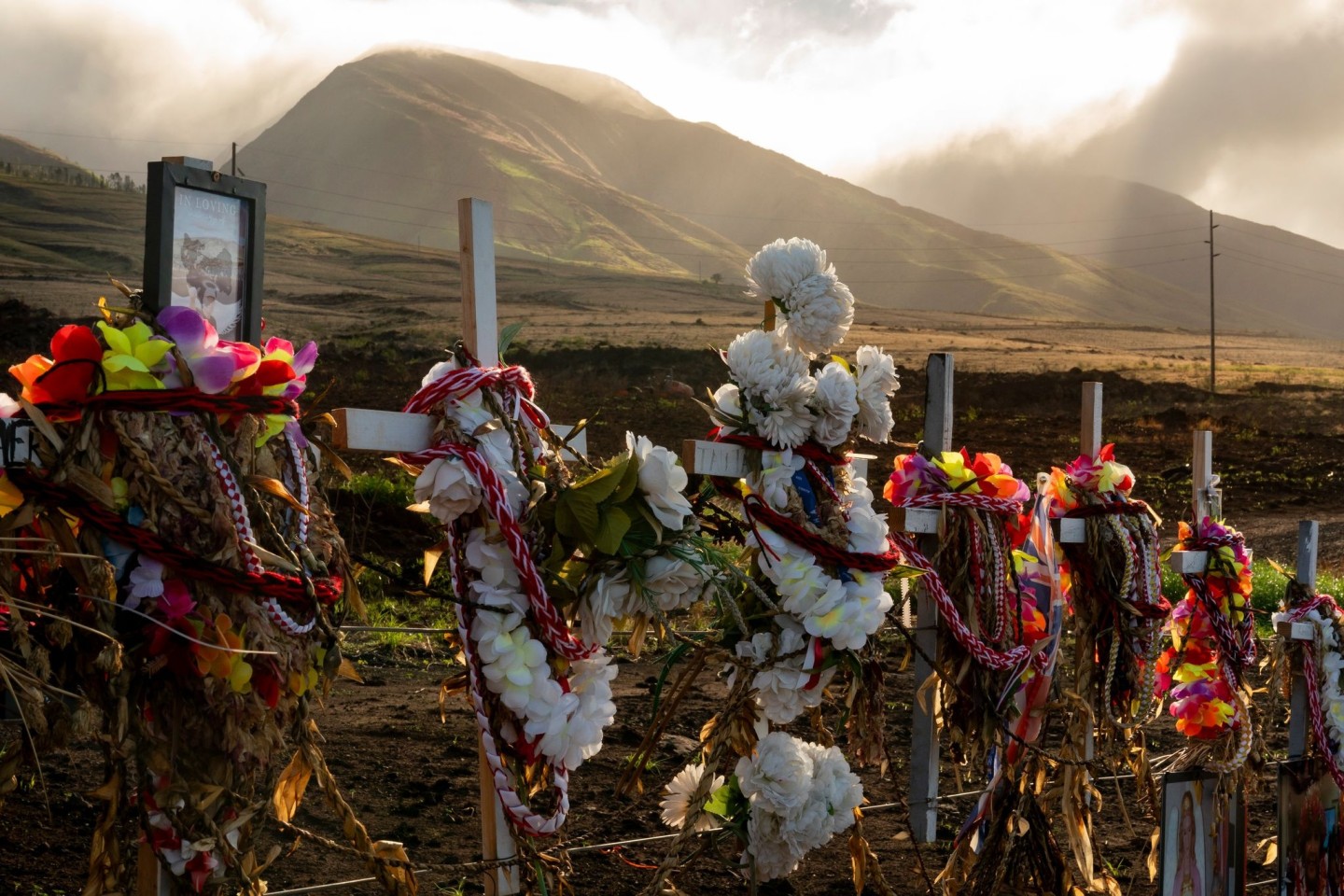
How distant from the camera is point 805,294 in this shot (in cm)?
334

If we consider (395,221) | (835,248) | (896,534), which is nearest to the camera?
(896,534)

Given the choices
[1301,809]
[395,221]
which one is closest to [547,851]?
[1301,809]

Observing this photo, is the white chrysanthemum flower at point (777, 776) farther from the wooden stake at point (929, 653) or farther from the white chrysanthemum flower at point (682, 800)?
the wooden stake at point (929, 653)

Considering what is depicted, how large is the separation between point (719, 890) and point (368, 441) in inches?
84.7

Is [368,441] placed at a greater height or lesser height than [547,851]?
greater

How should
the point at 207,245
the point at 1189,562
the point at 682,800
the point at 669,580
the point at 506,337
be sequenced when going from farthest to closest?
the point at 1189,562 < the point at 682,800 < the point at 506,337 < the point at 669,580 < the point at 207,245

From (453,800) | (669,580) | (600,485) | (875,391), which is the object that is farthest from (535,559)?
(453,800)

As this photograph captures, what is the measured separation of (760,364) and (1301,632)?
2523 mm

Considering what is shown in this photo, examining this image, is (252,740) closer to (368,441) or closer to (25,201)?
(368,441)

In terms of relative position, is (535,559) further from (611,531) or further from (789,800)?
(789,800)

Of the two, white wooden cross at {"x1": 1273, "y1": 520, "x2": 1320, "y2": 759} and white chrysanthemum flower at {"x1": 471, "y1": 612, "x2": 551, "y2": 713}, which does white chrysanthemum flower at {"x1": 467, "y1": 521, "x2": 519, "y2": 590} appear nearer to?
white chrysanthemum flower at {"x1": 471, "y1": 612, "x2": 551, "y2": 713}

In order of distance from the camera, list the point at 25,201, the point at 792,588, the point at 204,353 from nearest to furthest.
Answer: the point at 204,353 < the point at 792,588 < the point at 25,201

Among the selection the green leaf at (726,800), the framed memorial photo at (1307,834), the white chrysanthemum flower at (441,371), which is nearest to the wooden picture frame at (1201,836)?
the framed memorial photo at (1307,834)

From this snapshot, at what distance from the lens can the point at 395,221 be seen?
13575 cm
